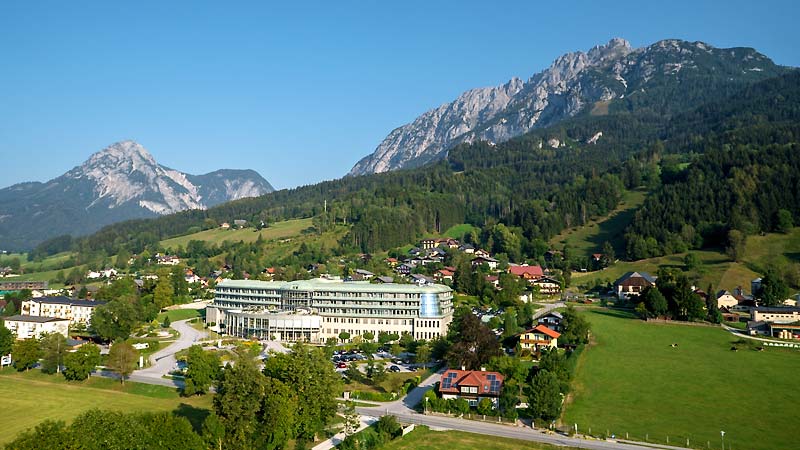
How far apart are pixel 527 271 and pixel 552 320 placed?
4066 cm

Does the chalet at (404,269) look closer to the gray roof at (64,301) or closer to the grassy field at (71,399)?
the gray roof at (64,301)

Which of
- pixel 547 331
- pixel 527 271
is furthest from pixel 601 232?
pixel 547 331

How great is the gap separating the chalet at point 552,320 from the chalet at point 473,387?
23.4m

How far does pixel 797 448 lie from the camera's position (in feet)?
121

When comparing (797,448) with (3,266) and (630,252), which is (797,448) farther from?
(3,266)

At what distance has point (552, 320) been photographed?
7106 centimetres

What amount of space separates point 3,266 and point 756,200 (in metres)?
189

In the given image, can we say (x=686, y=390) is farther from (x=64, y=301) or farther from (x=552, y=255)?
(x=64, y=301)

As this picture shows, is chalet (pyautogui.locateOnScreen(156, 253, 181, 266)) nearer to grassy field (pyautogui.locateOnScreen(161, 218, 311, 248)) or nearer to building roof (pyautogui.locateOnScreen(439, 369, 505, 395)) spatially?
grassy field (pyautogui.locateOnScreen(161, 218, 311, 248))

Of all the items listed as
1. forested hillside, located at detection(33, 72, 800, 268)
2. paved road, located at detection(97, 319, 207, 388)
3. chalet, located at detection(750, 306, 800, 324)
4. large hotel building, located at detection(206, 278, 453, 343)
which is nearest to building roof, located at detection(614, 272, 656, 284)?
forested hillside, located at detection(33, 72, 800, 268)

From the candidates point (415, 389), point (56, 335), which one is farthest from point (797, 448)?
point (56, 335)

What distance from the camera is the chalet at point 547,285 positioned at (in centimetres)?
10306

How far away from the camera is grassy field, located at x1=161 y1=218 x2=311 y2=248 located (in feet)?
552

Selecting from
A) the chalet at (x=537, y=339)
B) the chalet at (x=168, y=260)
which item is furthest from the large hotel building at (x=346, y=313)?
the chalet at (x=168, y=260)
